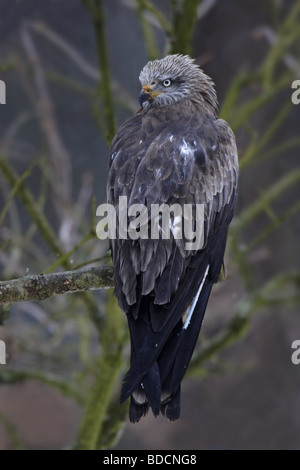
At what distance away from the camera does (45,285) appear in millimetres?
2088

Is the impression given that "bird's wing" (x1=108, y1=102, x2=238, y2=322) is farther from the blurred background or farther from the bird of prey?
the blurred background

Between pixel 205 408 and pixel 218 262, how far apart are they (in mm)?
4084

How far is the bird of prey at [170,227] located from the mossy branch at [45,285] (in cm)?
13

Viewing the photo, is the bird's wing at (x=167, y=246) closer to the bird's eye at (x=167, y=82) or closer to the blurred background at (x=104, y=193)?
the bird's eye at (x=167, y=82)

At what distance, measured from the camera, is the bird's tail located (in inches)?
73.1

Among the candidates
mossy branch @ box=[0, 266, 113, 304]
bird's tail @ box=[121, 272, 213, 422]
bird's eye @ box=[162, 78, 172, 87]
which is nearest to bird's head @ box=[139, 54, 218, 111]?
bird's eye @ box=[162, 78, 172, 87]

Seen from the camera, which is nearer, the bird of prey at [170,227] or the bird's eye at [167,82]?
the bird of prey at [170,227]

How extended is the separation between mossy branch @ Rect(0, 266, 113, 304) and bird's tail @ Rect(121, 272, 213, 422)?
243 millimetres

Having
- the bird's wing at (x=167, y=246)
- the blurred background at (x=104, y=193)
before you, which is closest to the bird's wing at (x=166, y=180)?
the bird's wing at (x=167, y=246)

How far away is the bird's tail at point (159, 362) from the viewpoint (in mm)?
1856

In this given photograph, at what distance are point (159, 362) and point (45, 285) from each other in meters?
0.44

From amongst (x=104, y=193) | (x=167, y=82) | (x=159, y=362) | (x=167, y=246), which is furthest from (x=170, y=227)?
(x=104, y=193)

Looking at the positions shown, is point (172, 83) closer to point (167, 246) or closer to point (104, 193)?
point (167, 246)
